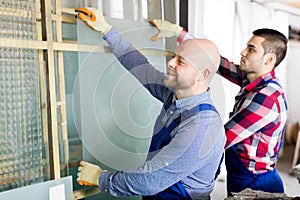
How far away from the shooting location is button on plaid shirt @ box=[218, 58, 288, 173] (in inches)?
59.9

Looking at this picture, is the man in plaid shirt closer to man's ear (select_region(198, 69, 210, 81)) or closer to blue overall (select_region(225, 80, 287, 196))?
blue overall (select_region(225, 80, 287, 196))

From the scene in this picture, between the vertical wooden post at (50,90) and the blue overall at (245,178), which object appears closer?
the vertical wooden post at (50,90)

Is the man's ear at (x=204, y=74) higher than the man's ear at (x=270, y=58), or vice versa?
the man's ear at (x=270, y=58)

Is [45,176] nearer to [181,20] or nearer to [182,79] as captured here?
[182,79]

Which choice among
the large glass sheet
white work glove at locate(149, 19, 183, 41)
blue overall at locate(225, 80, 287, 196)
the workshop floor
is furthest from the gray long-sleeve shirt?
the workshop floor

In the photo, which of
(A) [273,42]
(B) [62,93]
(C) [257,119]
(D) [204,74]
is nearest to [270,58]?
(A) [273,42]

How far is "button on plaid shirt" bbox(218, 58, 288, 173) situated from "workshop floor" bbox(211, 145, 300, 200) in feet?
3.44

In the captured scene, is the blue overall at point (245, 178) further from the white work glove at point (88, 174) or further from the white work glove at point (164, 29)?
the white work glove at point (88, 174)

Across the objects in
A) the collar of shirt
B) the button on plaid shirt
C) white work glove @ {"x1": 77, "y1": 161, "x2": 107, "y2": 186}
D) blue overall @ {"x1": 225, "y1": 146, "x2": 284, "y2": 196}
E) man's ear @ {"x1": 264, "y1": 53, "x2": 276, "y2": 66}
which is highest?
man's ear @ {"x1": 264, "y1": 53, "x2": 276, "y2": 66}

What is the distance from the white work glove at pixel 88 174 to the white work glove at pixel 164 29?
707 mm

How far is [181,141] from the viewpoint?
3.83 ft

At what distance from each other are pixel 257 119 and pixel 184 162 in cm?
52

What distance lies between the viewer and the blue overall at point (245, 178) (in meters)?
1.64

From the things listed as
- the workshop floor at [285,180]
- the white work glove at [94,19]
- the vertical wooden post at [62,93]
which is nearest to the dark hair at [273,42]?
the white work glove at [94,19]
